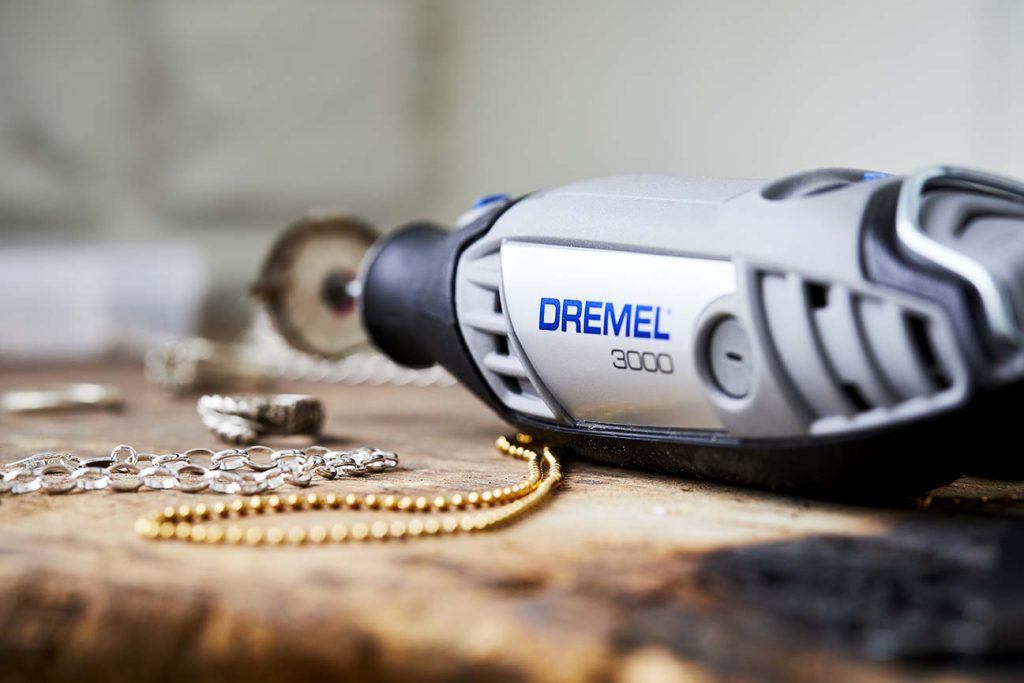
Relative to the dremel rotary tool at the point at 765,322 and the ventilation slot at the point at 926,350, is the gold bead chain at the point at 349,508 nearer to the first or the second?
the dremel rotary tool at the point at 765,322

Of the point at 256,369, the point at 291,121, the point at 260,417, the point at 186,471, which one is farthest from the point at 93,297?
the point at 186,471

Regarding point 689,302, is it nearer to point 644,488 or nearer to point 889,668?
point 644,488

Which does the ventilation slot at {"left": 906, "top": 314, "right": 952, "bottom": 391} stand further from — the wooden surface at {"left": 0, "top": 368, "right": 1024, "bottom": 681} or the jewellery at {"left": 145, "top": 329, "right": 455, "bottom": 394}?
the jewellery at {"left": 145, "top": 329, "right": 455, "bottom": 394}

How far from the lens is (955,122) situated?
3.20ft

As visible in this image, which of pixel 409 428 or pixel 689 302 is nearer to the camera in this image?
pixel 689 302

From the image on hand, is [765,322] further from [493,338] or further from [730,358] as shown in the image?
[493,338]

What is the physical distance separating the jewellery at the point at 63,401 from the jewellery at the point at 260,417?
24 centimetres

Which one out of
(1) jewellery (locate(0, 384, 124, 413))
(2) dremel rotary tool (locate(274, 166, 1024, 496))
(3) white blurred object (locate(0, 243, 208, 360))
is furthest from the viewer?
(3) white blurred object (locate(0, 243, 208, 360))

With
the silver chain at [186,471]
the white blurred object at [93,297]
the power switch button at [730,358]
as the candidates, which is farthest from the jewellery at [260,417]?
the white blurred object at [93,297]

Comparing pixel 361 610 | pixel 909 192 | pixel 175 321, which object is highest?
pixel 909 192

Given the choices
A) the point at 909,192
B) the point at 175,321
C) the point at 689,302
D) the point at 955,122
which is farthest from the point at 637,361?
the point at 175,321

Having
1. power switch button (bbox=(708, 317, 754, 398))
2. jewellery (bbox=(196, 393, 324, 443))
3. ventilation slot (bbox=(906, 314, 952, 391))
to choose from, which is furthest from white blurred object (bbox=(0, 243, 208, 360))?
ventilation slot (bbox=(906, 314, 952, 391))

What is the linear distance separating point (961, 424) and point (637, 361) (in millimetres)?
178

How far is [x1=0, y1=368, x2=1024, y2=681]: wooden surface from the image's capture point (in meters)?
0.36
